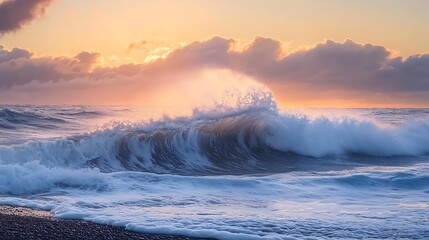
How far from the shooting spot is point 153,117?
53.5ft

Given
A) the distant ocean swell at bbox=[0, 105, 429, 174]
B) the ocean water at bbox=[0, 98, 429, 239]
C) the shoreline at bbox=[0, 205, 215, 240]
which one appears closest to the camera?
the shoreline at bbox=[0, 205, 215, 240]

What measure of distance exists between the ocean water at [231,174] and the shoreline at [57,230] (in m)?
0.18

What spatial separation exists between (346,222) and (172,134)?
940 centimetres

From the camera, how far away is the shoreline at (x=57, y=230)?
18.7ft

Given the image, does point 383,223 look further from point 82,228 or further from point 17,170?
point 17,170

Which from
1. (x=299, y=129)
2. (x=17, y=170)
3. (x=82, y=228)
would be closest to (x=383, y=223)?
(x=82, y=228)

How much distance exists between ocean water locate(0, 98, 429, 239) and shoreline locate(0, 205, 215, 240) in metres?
0.18

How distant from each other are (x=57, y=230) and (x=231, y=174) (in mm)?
7141

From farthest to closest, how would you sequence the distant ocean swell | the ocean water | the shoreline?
the distant ocean swell
the ocean water
the shoreline

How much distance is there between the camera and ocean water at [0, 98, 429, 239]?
22.0 ft

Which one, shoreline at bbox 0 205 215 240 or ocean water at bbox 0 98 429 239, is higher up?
ocean water at bbox 0 98 429 239

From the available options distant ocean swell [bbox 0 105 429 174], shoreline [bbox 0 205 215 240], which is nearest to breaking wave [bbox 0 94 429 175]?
distant ocean swell [bbox 0 105 429 174]

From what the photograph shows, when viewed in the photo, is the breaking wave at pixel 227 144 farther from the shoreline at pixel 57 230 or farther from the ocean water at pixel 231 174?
the shoreline at pixel 57 230

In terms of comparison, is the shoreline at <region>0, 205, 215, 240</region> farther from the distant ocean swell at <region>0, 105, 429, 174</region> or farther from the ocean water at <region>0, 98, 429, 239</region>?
the distant ocean swell at <region>0, 105, 429, 174</region>
